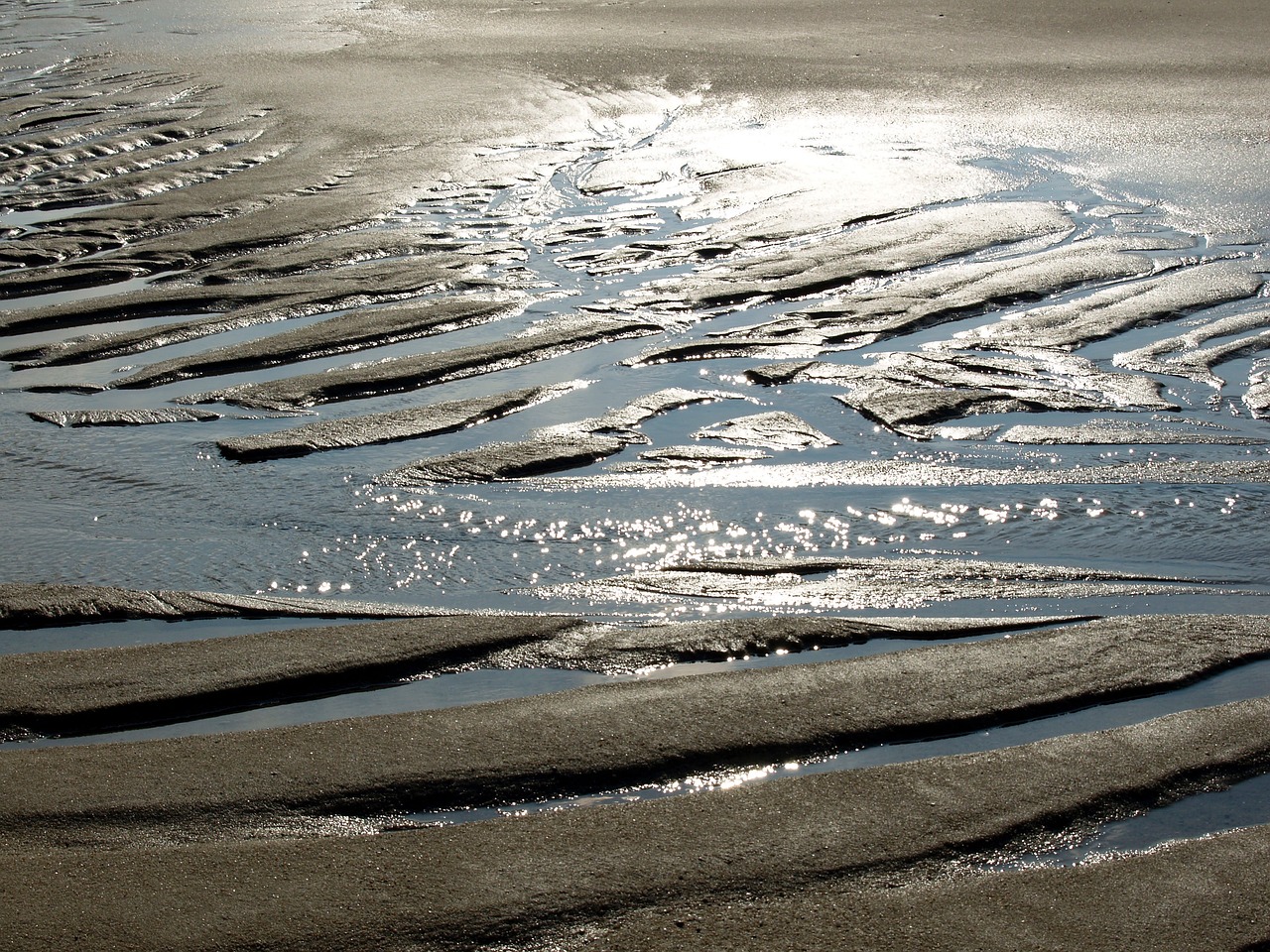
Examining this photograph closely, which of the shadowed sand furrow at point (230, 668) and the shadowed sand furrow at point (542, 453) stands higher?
the shadowed sand furrow at point (542, 453)

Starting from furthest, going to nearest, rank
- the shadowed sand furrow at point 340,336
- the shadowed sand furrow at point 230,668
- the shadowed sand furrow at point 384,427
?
1. the shadowed sand furrow at point 340,336
2. the shadowed sand furrow at point 384,427
3. the shadowed sand furrow at point 230,668

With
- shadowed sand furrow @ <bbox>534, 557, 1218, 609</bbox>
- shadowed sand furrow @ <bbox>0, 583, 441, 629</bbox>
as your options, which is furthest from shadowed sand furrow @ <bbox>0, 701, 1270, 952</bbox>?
shadowed sand furrow @ <bbox>0, 583, 441, 629</bbox>

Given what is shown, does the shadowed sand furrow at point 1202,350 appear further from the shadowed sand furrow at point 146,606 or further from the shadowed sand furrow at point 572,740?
the shadowed sand furrow at point 146,606

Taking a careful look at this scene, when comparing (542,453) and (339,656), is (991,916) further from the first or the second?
(542,453)

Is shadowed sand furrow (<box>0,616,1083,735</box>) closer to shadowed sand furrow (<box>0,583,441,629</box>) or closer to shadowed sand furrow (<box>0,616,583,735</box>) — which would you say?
shadowed sand furrow (<box>0,616,583,735</box>)

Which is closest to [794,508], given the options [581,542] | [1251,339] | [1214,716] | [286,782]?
[581,542]

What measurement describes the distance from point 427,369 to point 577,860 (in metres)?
2.96

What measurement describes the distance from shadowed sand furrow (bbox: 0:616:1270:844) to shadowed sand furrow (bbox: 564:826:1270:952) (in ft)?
1.41

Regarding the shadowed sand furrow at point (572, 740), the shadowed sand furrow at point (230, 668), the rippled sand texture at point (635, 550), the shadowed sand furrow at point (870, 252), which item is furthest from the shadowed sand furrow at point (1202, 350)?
the shadowed sand furrow at point (230, 668)

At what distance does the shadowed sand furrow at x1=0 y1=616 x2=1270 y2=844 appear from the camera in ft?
8.15

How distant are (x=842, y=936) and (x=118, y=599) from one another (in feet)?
6.99

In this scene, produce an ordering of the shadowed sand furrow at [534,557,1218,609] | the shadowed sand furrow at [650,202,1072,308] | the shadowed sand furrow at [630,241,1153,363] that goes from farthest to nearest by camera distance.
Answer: the shadowed sand furrow at [650,202,1072,308], the shadowed sand furrow at [630,241,1153,363], the shadowed sand furrow at [534,557,1218,609]

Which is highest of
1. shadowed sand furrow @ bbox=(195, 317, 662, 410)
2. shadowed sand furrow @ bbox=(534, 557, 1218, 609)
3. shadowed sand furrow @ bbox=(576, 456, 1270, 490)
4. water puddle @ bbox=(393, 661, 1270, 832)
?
shadowed sand furrow @ bbox=(195, 317, 662, 410)

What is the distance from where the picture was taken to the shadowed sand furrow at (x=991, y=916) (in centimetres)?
212
